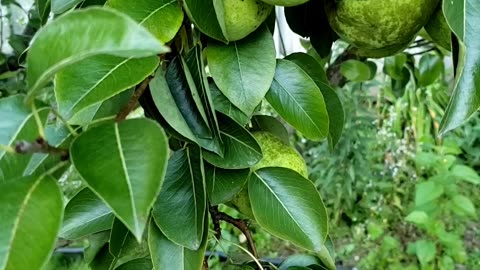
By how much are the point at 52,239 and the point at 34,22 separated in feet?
3.84

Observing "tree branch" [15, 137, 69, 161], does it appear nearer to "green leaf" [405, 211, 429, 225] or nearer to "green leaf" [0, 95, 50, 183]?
"green leaf" [0, 95, 50, 183]

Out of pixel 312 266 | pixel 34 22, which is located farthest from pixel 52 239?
pixel 34 22

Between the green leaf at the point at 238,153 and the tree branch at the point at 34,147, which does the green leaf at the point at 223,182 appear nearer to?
the green leaf at the point at 238,153

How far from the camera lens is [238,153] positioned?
56 centimetres

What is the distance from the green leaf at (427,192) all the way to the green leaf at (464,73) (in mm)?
1831

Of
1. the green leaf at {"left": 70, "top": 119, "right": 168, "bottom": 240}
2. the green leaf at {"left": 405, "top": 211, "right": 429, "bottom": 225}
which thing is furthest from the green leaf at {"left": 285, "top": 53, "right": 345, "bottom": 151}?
the green leaf at {"left": 405, "top": 211, "right": 429, "bottom": 225}

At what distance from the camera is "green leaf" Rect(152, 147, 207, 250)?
517 mm

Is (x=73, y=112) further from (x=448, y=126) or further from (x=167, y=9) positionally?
(x=448, y=126)

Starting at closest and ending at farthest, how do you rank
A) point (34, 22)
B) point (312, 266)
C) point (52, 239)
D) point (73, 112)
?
point (52, 239) < point (73, 112) < point (312, 266) < point (34, 22)

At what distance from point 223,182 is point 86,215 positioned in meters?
0.14

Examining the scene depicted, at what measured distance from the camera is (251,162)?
56 cm

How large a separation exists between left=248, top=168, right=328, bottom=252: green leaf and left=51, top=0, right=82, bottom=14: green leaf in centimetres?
23

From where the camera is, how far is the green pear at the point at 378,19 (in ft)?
1.80

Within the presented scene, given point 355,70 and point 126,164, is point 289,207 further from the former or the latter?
point 355,70
